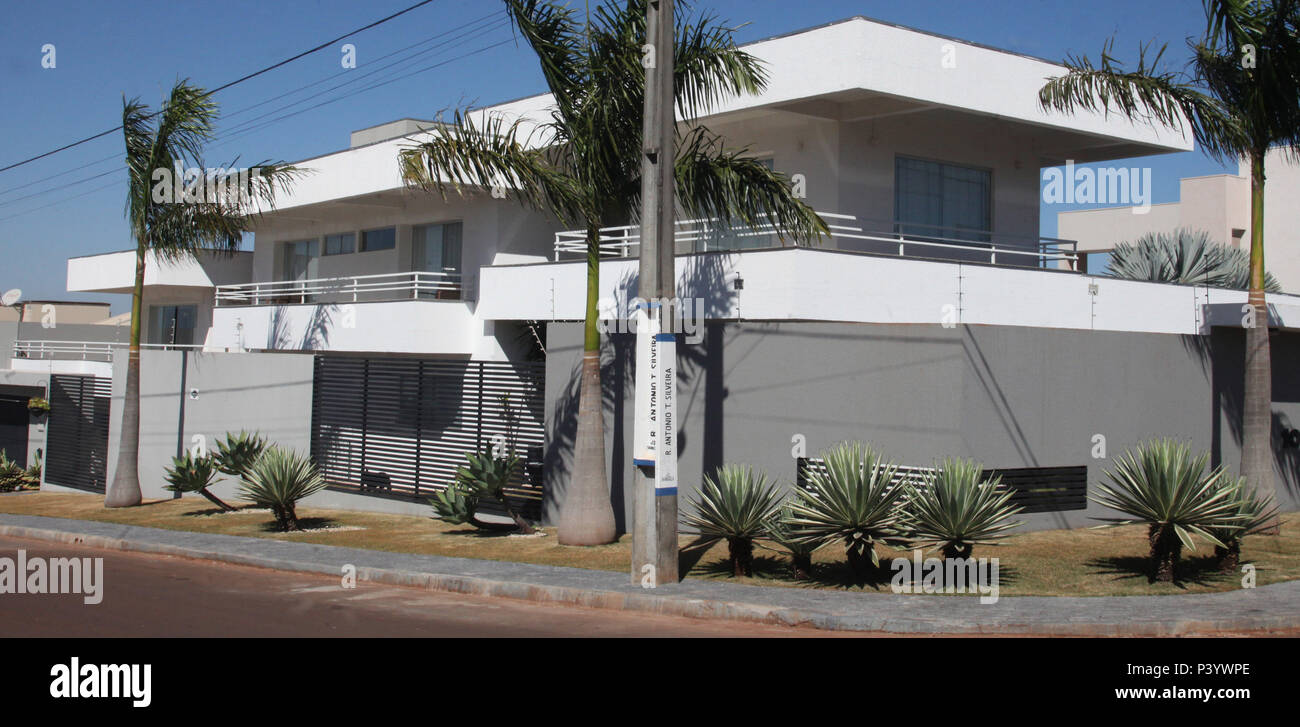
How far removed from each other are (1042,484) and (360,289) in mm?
14149

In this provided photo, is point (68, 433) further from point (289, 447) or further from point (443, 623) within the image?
point (443, 623)

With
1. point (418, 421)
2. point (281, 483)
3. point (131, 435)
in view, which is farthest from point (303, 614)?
→ point (131, 435)

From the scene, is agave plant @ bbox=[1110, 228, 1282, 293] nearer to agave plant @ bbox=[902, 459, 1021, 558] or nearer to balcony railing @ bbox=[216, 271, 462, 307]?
agave plant @ bbox=[902, 459, 1021, 558]

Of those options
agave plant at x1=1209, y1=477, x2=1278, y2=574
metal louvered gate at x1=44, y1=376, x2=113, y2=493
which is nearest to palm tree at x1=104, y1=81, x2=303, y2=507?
metal louvered gate at x1=44, y1=376, x2=113, y2=493

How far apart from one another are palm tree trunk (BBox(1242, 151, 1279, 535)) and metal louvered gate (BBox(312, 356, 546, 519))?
407 inches

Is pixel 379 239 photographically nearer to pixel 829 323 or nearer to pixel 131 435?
pixel 131 435

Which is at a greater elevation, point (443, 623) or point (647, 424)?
point (647, 424)

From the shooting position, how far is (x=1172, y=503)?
39.6 feet

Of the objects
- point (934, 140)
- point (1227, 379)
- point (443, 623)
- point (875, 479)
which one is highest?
point (934, 140)

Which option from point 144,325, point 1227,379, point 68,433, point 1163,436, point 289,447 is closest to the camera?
point 1163,436

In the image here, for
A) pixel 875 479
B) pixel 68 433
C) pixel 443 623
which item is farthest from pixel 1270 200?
pixel 68 433

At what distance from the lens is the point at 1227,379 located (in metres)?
18.5

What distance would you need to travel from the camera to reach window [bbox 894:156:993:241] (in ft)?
63.1
